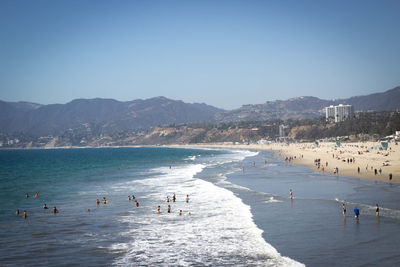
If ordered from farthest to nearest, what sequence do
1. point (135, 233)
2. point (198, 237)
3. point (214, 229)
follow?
point (214, 229)
point (135, 233)
point (198, 237)

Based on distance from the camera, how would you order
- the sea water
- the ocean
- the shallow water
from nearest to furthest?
1. the shallow water
2. the ocean
3. the sea water

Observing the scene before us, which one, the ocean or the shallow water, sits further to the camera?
the ocean

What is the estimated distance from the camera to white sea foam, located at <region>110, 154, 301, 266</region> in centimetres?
1716

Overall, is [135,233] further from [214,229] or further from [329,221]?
[329,221]

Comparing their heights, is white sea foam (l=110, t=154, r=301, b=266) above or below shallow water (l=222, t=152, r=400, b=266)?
below

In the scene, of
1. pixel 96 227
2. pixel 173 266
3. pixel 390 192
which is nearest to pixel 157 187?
pixel 96 227

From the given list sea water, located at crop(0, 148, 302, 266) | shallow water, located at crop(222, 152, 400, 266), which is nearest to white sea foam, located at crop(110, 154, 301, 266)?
sea water, located at crop(0, 148, 302, 266)

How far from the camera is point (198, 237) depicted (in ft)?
69.1

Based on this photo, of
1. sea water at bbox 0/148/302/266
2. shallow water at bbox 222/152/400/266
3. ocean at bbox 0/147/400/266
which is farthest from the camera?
sea water at bbox 0/148/302/266

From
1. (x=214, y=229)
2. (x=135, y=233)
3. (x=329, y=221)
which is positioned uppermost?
(x=329, y=221)

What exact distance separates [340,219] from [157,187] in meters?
24.7

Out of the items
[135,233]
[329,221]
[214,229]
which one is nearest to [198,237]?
[214,229]

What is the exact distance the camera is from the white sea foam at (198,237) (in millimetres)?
17156

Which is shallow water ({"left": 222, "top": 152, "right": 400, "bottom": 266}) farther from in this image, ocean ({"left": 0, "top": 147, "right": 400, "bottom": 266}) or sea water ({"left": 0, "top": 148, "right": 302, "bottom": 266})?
sea water ({"left": 0, "top": 148, "right": 302, "bottom": 266})
